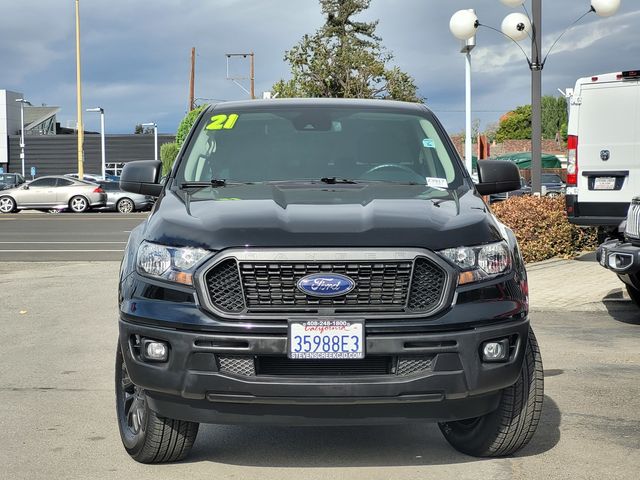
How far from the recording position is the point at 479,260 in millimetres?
4469

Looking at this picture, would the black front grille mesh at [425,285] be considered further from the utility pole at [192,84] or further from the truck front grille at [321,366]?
the utility pole at [192,84]

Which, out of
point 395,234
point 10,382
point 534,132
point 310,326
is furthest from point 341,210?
point 534,132

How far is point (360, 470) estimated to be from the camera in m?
4.84

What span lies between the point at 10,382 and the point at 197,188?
2.51 m

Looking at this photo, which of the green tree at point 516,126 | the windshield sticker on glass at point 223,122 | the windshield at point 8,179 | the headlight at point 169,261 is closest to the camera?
the headlight at point 169,261

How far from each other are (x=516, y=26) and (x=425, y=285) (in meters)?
14.2

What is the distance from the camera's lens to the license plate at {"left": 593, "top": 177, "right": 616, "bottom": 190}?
1400 cm

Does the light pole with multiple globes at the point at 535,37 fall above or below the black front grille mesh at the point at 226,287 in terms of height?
above

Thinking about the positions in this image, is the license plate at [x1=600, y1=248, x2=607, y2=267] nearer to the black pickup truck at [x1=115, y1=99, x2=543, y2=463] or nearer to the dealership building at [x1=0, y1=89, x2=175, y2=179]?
the black pickup truck at [x1=115, y1=99, x2=543, y2=463]

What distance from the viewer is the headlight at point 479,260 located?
14.4 feet

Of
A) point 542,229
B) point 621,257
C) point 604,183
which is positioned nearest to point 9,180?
point 542,229

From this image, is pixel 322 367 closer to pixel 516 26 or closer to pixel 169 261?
pixel 169 261

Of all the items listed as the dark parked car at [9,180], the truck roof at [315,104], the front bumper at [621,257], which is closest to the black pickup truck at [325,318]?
the truck roof at [315,104]

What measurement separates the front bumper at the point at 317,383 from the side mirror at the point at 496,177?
61.7 inches
